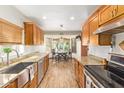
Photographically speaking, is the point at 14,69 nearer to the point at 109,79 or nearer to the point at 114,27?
the point at 109,79

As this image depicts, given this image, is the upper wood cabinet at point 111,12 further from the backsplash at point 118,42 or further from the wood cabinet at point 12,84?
the wood cabinet at point 12,84

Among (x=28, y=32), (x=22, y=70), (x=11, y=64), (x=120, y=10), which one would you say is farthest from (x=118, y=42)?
(x=28, y=32)

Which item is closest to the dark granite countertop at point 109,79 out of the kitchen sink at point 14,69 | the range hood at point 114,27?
the range hood at point 114,27

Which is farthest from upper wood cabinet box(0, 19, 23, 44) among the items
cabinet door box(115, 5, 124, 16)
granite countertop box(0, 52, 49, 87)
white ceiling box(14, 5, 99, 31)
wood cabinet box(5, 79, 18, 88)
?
cabinet door box(115, 5, 124, 16)

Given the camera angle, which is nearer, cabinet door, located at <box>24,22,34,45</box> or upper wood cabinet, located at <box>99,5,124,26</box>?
upper wood cabinet, located at <box>99,5,124,26</box>

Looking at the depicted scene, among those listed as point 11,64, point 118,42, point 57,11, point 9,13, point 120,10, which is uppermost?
point 57,11

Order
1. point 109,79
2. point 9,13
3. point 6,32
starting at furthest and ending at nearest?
point 9,13 → point 6,32 → point 109,79

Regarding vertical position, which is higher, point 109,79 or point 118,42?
point 118,42

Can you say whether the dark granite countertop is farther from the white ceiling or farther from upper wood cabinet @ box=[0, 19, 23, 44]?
the white ceiling

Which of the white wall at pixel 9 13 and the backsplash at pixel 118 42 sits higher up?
the white wall at pixel 9 13

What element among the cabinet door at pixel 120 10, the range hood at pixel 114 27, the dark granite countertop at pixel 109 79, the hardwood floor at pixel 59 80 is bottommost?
the hardwood floor at pixel 59 80

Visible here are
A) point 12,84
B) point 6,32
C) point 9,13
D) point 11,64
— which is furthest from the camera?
point 9,13

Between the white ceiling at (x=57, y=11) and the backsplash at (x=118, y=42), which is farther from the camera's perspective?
the white ceiling at (x=57, y=11)
